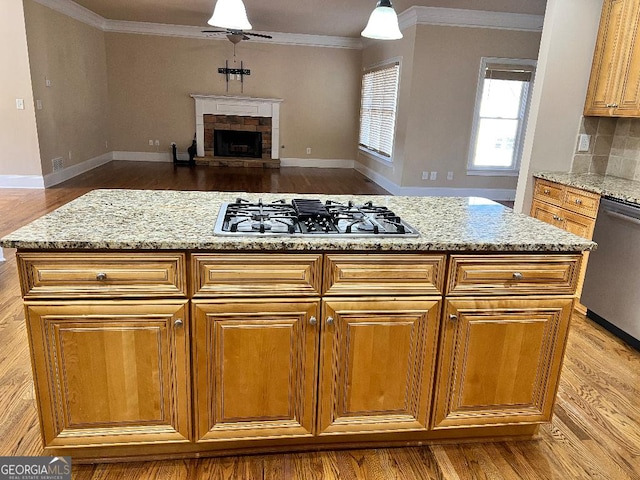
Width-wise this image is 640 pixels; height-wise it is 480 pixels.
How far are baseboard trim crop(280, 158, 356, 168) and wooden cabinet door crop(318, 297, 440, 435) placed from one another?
27.6 ft

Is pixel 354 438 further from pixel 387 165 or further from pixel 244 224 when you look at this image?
pixel 387 165

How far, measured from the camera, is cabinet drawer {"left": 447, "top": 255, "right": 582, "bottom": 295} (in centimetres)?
166

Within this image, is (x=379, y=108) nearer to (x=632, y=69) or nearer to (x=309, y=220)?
(x=632, y=69)

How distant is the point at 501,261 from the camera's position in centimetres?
167

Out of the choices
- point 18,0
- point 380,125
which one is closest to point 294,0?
point 380,125

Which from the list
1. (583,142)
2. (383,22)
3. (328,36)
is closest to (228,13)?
(383,22)

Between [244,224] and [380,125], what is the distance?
22.3 feet

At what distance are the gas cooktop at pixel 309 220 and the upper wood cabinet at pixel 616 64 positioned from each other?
2.28 m

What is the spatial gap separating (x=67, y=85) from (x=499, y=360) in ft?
25.0

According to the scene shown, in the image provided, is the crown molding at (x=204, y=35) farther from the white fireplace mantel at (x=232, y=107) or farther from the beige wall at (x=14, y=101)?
the beige wall at (x=14, y=101)

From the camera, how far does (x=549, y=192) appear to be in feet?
11.4

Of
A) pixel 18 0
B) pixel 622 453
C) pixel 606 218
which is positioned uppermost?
pixel 18 0

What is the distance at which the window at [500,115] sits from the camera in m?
6.70

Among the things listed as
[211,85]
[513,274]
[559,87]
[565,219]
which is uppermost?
[211,85]
